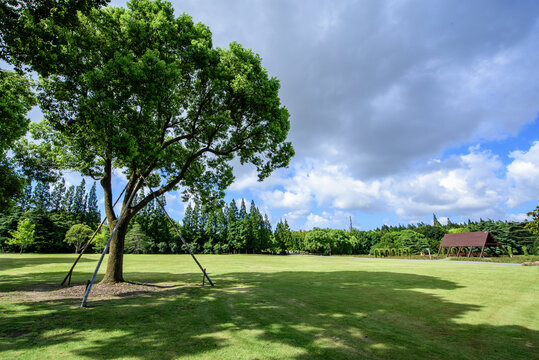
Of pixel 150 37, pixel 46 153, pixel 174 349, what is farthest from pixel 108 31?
pixel 174 349

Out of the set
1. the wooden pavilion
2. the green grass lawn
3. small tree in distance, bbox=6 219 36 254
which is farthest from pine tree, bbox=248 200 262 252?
the green grass lawn

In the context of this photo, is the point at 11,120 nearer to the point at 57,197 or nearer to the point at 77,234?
the point at 77,234

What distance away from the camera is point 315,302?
9609 mm

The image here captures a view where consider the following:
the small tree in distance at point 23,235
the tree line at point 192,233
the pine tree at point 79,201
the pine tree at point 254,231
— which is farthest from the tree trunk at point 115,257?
the pine tree at point 79,201

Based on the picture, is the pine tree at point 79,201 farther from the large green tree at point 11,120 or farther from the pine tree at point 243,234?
the large green tree at point 11,120

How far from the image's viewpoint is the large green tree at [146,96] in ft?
34.1

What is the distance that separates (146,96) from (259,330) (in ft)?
33.1

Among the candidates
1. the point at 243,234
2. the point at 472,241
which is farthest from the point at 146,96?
the point at 243,234

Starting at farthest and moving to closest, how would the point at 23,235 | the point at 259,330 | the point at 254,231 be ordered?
the point at 254,231 < the point at 23,235 < the point at 259,330

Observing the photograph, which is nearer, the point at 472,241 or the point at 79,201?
the point at 472,241

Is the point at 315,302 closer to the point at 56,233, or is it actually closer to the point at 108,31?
the point at 108,31

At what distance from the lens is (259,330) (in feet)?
20.4

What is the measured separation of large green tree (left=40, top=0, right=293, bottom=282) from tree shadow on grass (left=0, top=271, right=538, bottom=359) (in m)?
5.84

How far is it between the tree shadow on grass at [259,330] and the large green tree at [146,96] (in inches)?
230
